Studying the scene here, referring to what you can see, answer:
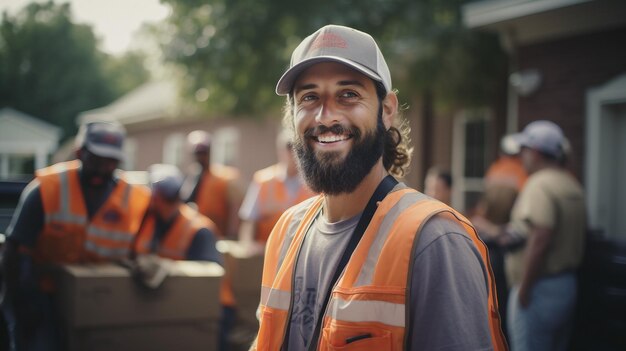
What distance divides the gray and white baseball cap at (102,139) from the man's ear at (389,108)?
238cm

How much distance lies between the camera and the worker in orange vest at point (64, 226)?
11.5 ft

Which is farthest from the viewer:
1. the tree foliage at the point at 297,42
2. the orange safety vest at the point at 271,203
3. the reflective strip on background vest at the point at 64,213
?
the tree foliage at the point at 297,42

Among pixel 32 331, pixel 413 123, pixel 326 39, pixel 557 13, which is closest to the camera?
pixel 326 39

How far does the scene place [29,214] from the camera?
356cm

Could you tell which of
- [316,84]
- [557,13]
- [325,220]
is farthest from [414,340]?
[557,13]

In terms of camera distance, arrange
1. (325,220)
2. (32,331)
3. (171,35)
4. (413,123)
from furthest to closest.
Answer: (413,123) → (171,35) → (32,331) → (325,220)

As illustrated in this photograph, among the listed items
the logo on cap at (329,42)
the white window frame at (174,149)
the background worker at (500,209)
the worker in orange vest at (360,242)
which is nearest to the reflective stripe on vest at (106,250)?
the worker in orange vest at (360,242)

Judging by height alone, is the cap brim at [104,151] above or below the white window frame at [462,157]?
below

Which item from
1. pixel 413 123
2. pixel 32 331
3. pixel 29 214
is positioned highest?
pixel 413 123

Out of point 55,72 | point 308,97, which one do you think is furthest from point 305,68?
point 55,72

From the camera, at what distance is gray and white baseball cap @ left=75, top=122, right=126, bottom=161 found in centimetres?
384

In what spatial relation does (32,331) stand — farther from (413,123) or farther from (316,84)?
(413,123)

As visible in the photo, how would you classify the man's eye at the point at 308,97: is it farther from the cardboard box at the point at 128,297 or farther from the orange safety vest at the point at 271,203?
the orange safety vest at the point at 271,203

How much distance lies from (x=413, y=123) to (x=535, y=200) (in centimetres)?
769
